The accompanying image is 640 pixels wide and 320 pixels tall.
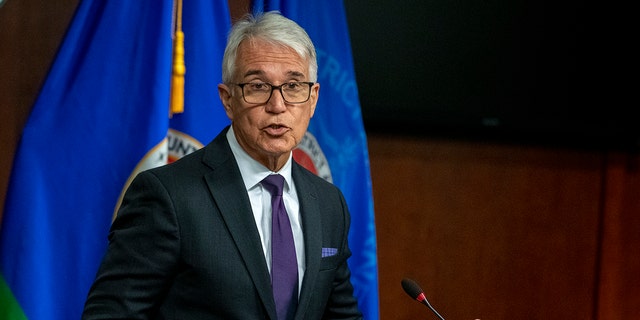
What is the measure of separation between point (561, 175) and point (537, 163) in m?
0.16

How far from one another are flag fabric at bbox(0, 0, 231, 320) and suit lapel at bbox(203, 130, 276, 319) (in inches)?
27.8

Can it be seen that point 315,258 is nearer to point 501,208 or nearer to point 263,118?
point 263,118

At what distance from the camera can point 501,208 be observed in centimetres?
342

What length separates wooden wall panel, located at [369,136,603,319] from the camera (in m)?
3.21

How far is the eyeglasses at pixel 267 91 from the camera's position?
1557 mm

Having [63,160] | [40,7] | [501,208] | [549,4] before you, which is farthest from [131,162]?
[549,4]

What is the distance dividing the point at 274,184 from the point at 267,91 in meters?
0.21

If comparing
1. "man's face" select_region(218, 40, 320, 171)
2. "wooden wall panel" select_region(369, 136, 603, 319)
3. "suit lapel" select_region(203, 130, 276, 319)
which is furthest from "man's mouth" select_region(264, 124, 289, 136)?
"wooden wall panel" select_region(369, 136, 603, 319)

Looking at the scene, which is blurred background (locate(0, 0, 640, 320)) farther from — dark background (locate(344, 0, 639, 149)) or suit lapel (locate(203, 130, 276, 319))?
suit lapel (locate(203, 130, 276, 319))

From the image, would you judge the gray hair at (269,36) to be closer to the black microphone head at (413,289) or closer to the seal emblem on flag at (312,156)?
the black microphone head at (413,289)

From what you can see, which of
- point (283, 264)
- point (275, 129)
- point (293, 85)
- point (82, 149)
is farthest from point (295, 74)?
point (82, 149)

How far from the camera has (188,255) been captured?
1.46 m

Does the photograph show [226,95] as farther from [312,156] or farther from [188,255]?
[312,156]

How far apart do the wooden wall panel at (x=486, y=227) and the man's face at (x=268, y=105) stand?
1.60m
